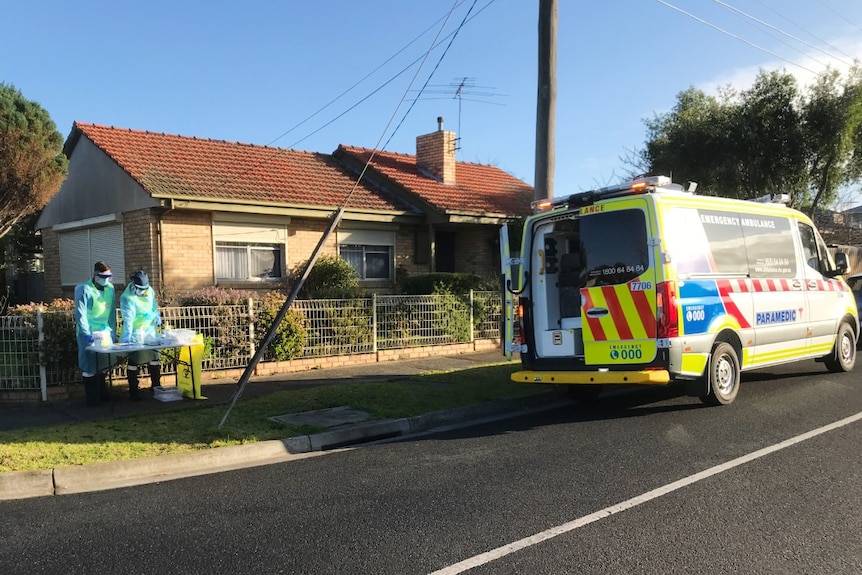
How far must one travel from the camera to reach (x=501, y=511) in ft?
14.9

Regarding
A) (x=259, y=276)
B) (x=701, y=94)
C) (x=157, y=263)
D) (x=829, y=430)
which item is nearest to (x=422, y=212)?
(x=259, y=276)

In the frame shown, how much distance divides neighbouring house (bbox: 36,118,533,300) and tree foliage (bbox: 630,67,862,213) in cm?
577

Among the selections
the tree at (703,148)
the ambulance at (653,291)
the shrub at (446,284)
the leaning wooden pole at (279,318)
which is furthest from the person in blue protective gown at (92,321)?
the tree at (703,148)

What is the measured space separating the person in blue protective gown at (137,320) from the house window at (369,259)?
23.5ft

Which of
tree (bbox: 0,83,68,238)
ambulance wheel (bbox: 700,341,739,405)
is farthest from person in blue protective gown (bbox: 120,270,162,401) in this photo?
ambulance wheel (bbox: 700,341,739,405)

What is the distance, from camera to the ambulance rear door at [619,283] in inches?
278

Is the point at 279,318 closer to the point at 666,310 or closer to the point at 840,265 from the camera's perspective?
the point at 666,310

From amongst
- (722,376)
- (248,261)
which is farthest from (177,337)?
(722,376)

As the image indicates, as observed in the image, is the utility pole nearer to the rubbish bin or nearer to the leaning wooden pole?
the leaning wooden pole

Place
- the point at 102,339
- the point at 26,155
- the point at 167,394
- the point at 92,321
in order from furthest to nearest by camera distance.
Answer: the point at 26,155
the point at 167,394
the point at 92,321
the point at 102,339

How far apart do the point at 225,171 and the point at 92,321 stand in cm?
712

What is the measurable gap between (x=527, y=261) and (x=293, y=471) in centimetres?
401

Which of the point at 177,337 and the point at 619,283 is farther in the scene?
the point at 177,337

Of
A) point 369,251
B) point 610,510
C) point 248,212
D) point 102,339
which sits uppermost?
point 248,212
